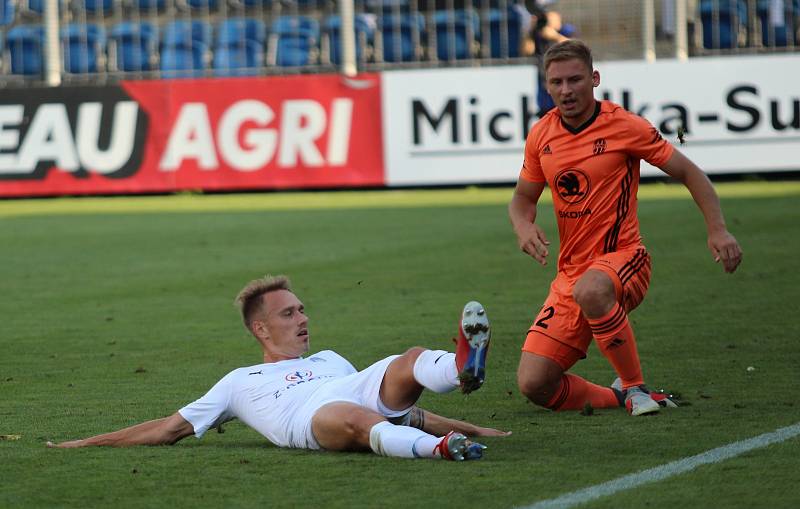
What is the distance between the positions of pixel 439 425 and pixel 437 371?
2.30 ft

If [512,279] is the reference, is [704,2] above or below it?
above

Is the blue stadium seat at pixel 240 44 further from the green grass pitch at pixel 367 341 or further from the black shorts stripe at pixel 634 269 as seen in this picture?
the black shorts stripe at pixel 634 269

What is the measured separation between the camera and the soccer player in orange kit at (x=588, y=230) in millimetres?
6703

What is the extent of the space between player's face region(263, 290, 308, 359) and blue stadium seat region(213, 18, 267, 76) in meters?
17.6

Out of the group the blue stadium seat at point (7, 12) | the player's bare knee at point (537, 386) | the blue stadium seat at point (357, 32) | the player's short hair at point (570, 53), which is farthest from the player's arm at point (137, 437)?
the blue stadium seat at point (7, 12)

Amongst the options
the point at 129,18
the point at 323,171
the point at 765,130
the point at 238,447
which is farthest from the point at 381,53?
the point at 238,447

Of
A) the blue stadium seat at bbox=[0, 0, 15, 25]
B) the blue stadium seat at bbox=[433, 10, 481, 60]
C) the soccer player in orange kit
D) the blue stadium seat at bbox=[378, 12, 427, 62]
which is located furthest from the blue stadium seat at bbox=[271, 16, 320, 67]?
the soccer player in orange kit

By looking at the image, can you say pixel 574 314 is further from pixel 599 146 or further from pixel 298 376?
pixel 298 376

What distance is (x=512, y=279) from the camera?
12.3m

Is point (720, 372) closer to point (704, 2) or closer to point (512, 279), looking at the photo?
point (512, 279)

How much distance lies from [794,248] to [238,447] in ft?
27.5

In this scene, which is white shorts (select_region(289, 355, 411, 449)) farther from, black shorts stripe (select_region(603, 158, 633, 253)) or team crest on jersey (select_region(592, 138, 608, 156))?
team crest on jersey (select_region(592, 138, 608, 156))

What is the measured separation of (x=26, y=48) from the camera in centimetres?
2422

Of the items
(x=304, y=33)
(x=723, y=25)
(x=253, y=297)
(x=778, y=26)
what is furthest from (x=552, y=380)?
(x=304, y=33)
